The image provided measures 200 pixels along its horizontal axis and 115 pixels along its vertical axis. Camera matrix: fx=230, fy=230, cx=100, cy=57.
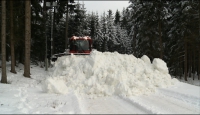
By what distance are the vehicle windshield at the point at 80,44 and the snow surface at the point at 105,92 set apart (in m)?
7.57

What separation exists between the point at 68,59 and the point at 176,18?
1757 centimetres

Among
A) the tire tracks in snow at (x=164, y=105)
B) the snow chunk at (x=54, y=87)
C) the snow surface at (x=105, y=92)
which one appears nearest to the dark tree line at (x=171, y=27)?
the snow surface at (x=105, y=92)

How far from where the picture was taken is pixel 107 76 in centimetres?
1028

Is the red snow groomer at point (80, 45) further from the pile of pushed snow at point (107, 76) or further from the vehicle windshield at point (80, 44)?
the pile of pushed snow at point (107, 76)

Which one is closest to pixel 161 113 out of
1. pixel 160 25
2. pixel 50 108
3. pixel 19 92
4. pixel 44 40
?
pixel 50 108

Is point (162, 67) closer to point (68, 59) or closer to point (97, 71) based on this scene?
point (97, 71)

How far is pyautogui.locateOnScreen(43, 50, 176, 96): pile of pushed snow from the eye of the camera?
9.80m

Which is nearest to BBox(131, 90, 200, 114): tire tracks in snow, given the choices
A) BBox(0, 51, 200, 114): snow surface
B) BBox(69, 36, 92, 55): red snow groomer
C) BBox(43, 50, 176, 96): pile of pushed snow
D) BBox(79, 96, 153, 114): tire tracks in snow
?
BBox(0, 51, 200, 114): snow surface

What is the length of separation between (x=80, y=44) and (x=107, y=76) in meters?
10.9

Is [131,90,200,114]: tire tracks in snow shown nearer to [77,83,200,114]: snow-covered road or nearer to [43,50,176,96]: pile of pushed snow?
[77,83,200,114]: snow-covered road

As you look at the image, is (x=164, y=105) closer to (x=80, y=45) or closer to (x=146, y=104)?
(x=146, y=104)

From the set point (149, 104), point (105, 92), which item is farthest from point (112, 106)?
point (105, 92)

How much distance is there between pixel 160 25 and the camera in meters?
25.8

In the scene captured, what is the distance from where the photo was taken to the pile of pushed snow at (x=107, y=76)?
9797mm
